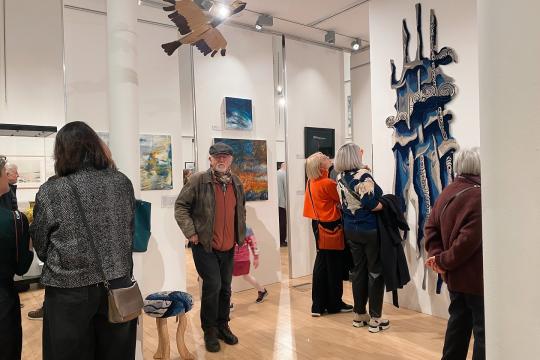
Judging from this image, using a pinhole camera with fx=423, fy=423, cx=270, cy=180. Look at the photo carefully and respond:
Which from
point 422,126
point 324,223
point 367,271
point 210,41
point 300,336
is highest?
point 210,41

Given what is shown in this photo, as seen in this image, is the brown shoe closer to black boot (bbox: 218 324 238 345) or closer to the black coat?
black boot (bbox: 218 324 238 345)

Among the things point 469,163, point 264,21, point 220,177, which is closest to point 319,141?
point 264,21

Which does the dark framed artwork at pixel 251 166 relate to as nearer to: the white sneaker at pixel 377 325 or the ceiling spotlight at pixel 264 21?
the ceiling spotlight at pixel 264 21

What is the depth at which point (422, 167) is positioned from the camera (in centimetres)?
396

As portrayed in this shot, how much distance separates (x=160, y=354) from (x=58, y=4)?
10.5ft

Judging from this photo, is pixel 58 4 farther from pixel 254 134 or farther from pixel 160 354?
pixel 160 354

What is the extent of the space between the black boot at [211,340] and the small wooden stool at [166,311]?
0.22m

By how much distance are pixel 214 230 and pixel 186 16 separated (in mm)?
1665

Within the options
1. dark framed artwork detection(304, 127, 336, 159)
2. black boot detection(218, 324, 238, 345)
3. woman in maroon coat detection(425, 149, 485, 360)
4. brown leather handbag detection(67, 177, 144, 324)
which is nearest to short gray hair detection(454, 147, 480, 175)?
woman in maroon coat detection(425, 149, 485, 360)

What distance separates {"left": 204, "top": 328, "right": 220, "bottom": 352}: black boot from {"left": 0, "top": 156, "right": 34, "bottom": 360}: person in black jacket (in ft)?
4.89

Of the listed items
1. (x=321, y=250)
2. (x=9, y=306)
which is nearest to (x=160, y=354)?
(x=9, y=306)

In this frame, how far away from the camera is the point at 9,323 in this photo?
200cm

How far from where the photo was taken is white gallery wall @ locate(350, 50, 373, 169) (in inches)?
247

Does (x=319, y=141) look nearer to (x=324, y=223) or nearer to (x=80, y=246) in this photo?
(x=324, y=223)
